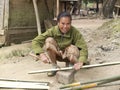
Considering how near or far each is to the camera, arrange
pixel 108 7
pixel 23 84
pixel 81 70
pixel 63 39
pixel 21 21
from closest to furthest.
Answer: pixel 23 84 → pixel 63 39 → pixel 81 70 → pixel 21 21 → pixel 108 7

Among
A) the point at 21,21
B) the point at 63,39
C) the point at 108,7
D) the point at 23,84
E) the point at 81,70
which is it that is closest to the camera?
the point at 23,84

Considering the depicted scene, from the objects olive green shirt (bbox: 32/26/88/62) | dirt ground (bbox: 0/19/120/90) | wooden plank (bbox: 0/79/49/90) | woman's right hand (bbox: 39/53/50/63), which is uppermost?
olive green shirt (bbox: 32/26/88/62)

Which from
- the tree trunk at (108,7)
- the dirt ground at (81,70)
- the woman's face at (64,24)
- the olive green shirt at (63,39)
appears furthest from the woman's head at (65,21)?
the tree trunk at (108,7)

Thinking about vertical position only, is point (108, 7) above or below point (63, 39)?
below

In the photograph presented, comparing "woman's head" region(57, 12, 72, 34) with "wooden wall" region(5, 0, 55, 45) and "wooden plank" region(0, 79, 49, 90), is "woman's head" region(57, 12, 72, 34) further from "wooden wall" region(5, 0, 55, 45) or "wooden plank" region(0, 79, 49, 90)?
"wooden wall" region(5, 0, 55, 45)

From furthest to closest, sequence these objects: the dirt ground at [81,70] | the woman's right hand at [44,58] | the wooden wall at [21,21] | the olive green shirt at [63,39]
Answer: the wooden wall at [21,21] < the dirt ground at [81,70] < the olive green shirt at [63,39] < the woman's right hand at [44,58]

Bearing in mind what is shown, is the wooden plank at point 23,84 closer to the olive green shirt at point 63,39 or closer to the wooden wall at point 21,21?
the olive green shirt at point 63,39

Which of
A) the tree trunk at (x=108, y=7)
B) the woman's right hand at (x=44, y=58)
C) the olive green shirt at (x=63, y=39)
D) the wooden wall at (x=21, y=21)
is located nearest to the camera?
the woman's right hand at (x=44, y=58)

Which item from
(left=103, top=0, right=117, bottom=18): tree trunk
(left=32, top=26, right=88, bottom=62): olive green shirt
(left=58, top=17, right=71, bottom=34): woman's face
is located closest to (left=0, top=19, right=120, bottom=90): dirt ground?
(left=32, top=26, right=88, bottom=62): olive green shirt

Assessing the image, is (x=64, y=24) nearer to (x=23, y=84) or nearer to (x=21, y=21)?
(x=23, y=84)

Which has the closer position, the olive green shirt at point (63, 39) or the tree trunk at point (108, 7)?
the olive green shirt at point (63, 39)

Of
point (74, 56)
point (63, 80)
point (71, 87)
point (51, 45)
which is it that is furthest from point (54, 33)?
point (71, 87)

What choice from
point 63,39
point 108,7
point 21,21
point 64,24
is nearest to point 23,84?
point 63,39

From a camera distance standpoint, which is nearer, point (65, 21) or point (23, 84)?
point (65, 21)
